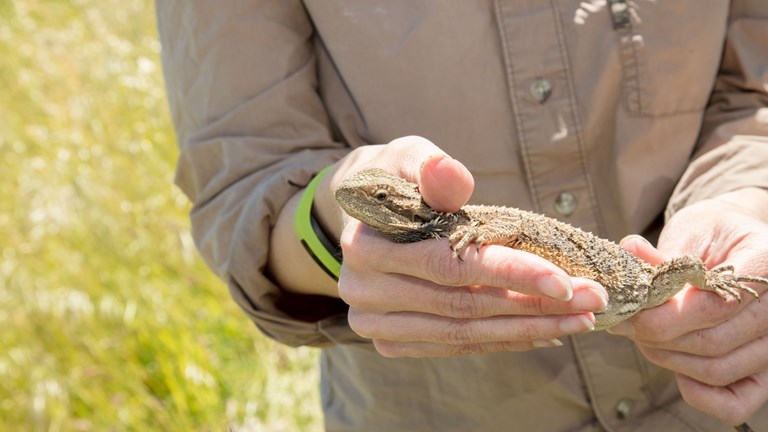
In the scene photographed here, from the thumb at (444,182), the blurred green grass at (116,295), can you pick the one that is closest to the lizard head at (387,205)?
the thumb at (444,182)

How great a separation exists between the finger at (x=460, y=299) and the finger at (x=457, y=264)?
39 mm

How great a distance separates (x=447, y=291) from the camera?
1969mm

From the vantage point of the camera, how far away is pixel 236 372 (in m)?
4.91

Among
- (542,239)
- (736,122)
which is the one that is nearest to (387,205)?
(542,239)

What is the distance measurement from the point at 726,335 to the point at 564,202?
65cm

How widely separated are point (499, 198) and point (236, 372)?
2.85 m

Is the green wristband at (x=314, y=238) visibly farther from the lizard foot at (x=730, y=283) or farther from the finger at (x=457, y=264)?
the lizard foot at (x=730, y=283)

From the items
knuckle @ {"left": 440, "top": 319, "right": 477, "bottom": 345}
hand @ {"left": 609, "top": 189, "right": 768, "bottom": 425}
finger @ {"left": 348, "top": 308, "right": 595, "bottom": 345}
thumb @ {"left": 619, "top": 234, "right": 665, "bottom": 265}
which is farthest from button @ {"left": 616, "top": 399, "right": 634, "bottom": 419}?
knuckle @ {"left": 440, "top": 319, "right": 477, "bottom": 345}

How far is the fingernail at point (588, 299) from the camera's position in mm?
1942

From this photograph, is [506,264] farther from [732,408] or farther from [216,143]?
[216,143]

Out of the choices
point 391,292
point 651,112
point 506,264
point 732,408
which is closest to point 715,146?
point 651,112

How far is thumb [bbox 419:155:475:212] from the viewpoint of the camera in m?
1.88

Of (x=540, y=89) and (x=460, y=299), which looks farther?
(x=540, y=89)

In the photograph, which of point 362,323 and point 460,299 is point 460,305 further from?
point 362,323
